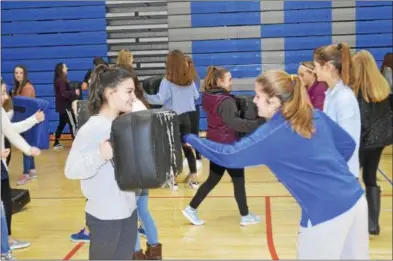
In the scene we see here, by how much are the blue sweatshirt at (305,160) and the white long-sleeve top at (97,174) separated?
0.35 m

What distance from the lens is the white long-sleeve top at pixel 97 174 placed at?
6.17ft

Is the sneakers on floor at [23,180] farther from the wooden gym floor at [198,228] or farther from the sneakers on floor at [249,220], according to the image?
the sneakers on floor at [249,220]

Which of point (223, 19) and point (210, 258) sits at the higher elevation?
point (223, 19)

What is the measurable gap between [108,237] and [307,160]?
0.79m

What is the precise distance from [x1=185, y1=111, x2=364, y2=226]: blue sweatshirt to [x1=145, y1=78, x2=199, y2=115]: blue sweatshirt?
2.48 meters

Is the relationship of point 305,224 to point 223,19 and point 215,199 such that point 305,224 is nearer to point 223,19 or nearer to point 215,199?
point 215,199

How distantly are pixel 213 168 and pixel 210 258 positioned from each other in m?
0.73

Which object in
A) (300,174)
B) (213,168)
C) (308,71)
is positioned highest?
(308,71)

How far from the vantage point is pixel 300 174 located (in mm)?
1727

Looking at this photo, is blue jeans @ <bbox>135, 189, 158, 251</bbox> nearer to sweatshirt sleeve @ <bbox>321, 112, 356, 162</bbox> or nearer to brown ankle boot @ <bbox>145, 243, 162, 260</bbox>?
brown ankle boot @ <bbox>145, 243, 162, 260</bbox>

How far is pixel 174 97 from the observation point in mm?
4332

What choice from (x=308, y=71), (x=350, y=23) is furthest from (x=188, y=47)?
(x=308, y=71)

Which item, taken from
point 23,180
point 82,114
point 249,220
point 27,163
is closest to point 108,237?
point 82,114

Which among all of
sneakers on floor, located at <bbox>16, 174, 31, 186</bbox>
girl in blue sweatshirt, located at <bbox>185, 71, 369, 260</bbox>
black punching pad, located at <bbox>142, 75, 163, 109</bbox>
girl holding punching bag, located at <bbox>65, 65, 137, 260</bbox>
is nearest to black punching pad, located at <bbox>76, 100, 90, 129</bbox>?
girl holding punching bag, located at <bbox>65, 65, 137, 260</bbox>
